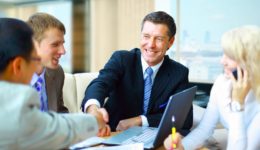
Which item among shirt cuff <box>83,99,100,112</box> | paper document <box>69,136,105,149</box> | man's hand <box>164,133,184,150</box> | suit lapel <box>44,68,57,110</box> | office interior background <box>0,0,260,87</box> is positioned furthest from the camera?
office interior background <box>0,0,260,87</box>

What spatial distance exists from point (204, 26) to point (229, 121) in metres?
2.47

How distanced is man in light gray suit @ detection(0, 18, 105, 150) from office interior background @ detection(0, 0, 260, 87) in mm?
2320

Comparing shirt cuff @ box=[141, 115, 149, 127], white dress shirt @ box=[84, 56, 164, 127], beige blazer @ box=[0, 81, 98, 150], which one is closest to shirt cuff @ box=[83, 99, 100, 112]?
white dress shirt @ box=[84, 56, 164, 127]

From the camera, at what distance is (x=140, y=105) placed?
1.93 meters

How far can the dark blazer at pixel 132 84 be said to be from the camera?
74.4 inches

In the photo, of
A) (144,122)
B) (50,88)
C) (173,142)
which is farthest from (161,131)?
(50,88)

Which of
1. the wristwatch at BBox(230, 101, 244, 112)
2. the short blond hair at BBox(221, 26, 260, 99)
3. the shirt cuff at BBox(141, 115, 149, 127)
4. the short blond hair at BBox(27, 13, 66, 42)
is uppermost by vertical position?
the short blond hair at BBox(27, 13, 66, 42)

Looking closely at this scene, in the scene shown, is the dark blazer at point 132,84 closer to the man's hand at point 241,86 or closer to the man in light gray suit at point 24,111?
the man's hand at point 241,86

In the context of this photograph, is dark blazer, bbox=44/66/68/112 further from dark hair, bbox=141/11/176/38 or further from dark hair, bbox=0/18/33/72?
dark hair, bbox=0/18/33/72

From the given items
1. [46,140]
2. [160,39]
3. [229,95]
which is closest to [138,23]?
[160,39]

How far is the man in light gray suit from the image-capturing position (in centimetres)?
72

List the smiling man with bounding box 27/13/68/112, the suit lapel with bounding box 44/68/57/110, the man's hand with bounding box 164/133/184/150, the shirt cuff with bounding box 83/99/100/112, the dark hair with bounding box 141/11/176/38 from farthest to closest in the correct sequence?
the dark hair with bounding box 141/11/176/38 < the suit lapel with bounding box 44/68/57/110 < the shirt cuff with bounding box 83/99/100/112 < the smiling man with bounding box 27/13/68/112 < the man's hand with bounding box 164/133/184/150

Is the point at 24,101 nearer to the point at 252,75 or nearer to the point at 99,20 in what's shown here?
the point at 252,75

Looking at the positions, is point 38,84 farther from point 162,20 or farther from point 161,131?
point 162,20
